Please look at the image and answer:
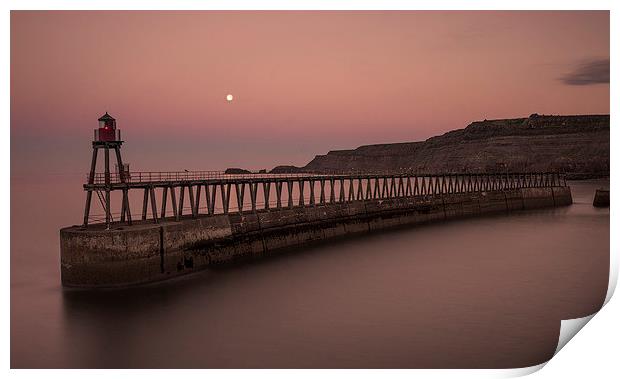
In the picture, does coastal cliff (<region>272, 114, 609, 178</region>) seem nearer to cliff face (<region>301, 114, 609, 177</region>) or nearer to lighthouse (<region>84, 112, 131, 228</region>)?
cliff face (<region>301, 114, 609, 177</region>)

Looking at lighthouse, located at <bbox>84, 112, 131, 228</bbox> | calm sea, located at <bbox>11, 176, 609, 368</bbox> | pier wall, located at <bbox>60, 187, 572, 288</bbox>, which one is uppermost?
lighthouse, located at <bbox>84, 112, 131, 228</bbox>

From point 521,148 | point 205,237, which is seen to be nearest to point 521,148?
point 521,148

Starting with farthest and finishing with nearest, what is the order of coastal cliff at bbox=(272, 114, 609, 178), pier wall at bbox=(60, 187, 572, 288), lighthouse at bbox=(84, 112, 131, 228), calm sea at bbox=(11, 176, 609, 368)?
coastal cliff at bbox=(272, 114, 609, 178)
lighthouse at bbox=(84, 112, 131, 228)
pier wall at bbox=(60, 187, 572, 288)
calm sea at bbox=(11, 176, 609, 368)

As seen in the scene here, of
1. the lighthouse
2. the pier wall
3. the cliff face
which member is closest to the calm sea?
the pier wall

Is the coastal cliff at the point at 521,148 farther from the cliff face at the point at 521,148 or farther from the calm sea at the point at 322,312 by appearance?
the calm sea at the point at 322,312

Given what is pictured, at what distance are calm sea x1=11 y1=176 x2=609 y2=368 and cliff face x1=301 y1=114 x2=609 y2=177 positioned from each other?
203ft

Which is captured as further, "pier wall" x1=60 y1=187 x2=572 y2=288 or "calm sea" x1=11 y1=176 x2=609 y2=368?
"pier wall" x1=60 y1=187 x2=572 y2=288

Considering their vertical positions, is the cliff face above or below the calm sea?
above

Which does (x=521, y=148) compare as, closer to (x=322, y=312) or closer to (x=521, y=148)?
(x=521, y=148)

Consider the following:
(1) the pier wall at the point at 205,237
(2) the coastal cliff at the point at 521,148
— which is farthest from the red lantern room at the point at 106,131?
(2) the coastal cliff at the point at 521,148

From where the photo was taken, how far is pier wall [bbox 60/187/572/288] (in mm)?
18125

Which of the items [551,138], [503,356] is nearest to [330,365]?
[503,356]

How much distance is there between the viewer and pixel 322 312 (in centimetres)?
1747

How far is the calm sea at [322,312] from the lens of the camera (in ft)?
45.6
